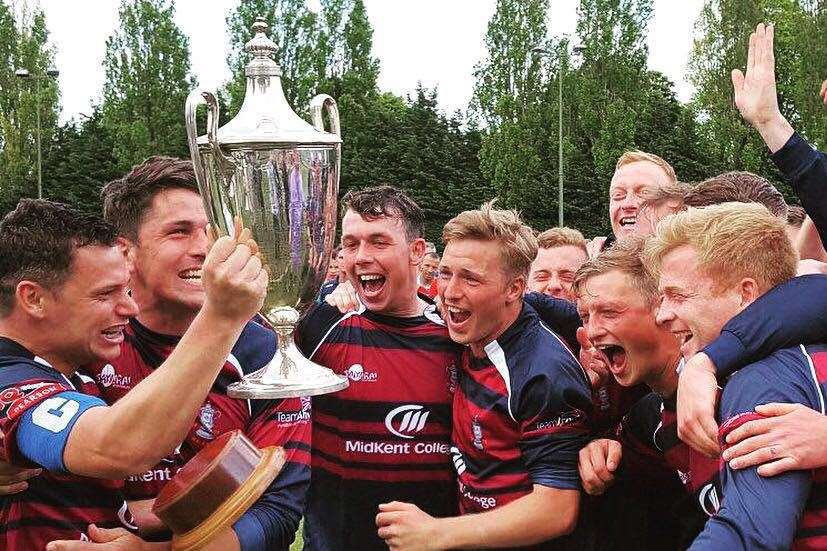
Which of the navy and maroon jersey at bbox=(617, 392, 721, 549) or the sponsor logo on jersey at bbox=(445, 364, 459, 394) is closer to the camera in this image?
the navy and maroon jersey at bbox=(617, 392, 721, 549)

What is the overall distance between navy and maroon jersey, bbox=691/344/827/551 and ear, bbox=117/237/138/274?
1756 mm

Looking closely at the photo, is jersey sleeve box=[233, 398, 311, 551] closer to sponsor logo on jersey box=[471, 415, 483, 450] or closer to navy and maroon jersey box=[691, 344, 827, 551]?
sponsor logo on jersey box=[471, 415, 483, 450]

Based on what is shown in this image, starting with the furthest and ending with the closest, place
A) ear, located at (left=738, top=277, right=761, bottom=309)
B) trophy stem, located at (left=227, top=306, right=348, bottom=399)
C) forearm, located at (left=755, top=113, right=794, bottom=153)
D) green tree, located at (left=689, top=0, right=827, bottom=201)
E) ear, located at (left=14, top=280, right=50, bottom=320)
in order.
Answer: green tree, located at (left=689, top=0, right=827, bottom=201) < forearm, located at (left=755, top=113, right=794, bottom=153) < ear, located at (left=14, top=280, right=50, bottom=320) < trophy stem, located at (left=227, top=306, right=348, bottom=399) < ear, located at (left=738, top=277, right=761, bottom=309)

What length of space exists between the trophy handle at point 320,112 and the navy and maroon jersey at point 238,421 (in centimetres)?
76

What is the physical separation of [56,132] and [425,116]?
15.5 metres

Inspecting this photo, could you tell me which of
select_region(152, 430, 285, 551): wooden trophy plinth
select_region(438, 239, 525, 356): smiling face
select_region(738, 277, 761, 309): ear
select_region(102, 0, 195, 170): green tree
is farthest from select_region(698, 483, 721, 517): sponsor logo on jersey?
select_region(102, 0, 195, 170): green tree

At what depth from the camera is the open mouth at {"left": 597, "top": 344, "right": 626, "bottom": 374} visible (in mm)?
2883

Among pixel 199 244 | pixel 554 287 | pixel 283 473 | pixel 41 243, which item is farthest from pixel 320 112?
pixel 554 287

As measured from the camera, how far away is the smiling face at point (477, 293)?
3.18 metres

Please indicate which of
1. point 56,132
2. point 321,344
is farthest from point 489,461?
point 56,132

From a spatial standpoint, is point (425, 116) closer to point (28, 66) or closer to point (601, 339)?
point (28, 66)

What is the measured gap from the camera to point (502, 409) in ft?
9.80

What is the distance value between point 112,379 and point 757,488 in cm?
186

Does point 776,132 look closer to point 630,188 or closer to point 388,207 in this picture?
point 388,207
